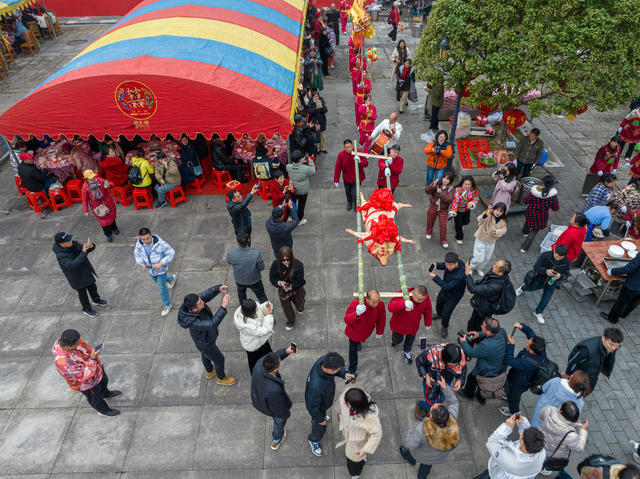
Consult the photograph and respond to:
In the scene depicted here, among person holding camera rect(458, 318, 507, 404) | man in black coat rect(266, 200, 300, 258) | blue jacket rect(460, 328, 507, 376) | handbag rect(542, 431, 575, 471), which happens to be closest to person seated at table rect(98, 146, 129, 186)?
man in black coat rect(266, 200, 300, 258)

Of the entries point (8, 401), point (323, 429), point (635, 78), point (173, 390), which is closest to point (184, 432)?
point (173, 390)

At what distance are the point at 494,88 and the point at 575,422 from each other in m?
7.10

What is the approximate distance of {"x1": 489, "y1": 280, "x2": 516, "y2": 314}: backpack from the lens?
6.22 meters

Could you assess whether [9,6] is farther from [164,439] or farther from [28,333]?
[164,439]

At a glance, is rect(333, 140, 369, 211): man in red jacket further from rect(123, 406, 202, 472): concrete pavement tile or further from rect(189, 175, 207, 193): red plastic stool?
rect(123, 406, 202, 472): concrete pavement tile

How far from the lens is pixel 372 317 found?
6.00 m

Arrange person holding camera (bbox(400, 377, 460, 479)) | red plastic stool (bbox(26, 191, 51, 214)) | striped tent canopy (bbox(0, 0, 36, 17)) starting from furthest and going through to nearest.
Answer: striped tent canopy (bbox(0, 0, 36, 17)) → red plastic stool (bbox(26, 191, 51, 214)) → person holding camera (bbox(400, 377, 460, 479))

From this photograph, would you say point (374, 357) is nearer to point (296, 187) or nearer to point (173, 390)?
point (173, 390)

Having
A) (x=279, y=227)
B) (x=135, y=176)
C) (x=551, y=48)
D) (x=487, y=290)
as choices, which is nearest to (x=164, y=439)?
(x=279, y=227)

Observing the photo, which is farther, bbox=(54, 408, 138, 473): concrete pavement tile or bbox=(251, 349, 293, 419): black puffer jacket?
bbox=(54, 408, 138, 473): concrete pavement tile

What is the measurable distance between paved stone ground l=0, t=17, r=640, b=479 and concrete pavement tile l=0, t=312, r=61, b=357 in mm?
23

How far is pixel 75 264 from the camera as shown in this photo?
6.85 metres

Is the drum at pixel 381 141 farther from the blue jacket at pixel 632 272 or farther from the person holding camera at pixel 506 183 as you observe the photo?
the blue jacket at pixel 632 272

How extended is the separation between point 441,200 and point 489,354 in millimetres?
3797
